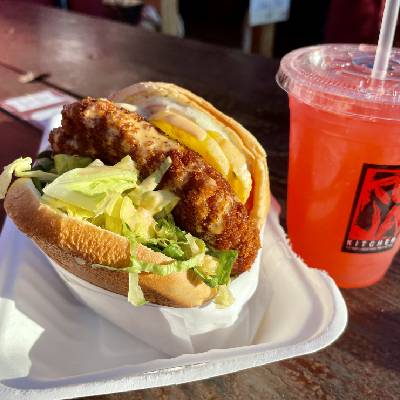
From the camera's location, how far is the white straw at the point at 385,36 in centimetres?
93

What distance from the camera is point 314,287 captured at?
1.05 metres

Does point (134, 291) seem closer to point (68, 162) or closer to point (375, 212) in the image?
point (68, 162)

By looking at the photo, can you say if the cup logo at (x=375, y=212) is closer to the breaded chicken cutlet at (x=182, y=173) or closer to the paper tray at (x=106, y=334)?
the paper tray at (x=106, y=334)

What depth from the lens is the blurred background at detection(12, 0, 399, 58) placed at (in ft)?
11.3

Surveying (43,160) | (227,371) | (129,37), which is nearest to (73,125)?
(43,160)

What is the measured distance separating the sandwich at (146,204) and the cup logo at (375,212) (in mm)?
234

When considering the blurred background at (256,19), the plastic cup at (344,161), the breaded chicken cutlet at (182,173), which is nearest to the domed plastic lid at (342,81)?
the plastic cup at (344,161)

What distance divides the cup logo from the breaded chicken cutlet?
272 millimetres

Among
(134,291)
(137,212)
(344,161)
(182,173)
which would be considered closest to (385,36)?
(344,161)

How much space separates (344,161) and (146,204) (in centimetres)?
48

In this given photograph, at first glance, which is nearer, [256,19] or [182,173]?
[182,173]

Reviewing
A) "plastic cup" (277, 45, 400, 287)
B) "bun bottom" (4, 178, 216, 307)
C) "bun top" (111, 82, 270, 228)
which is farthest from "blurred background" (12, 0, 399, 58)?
"bun bottom" (4, 178, 216, 307)

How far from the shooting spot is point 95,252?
889 millimetres

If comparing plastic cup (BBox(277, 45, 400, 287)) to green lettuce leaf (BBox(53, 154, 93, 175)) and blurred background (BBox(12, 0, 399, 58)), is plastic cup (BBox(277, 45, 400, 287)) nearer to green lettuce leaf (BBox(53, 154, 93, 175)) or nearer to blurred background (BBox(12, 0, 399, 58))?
green lettuce leaf (BBox(53, 154, 93, 175))
